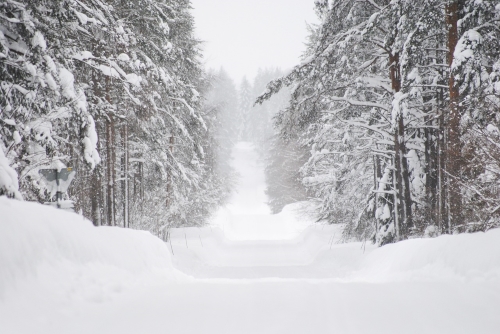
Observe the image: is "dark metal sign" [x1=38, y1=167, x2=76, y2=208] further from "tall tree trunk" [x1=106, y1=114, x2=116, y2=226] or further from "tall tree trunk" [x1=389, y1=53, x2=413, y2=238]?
"tall tree trunk" [x1=389, y1=53, x2=413, y2=238]

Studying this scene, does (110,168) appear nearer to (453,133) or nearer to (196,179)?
(196,179)

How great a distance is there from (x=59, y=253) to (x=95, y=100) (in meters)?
6.66

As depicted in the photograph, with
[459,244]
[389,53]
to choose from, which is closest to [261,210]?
[389,53]

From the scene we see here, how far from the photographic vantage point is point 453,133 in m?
10.0

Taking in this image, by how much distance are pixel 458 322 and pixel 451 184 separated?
270 inches

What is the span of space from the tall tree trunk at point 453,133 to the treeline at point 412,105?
0.02m

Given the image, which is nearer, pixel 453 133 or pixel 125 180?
pixel 453 133

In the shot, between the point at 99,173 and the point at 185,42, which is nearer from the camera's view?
the point at 99,173

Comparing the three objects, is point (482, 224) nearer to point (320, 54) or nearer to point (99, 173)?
point (320, 54)

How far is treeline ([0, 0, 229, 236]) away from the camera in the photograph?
799cm

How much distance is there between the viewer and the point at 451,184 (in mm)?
10617

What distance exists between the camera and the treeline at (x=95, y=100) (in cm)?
799

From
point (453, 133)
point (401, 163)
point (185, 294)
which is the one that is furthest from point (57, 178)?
point (401, 163)

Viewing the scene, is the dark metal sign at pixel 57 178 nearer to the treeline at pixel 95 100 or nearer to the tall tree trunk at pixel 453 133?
the treeline at pixel 95 100
